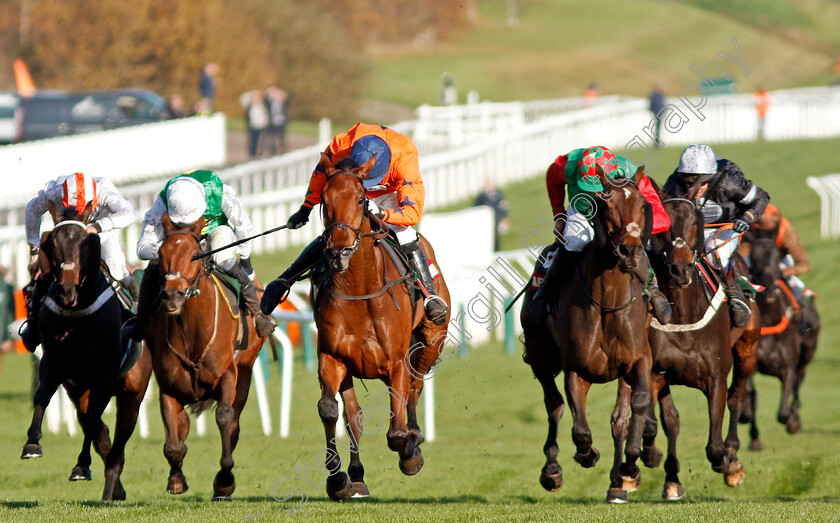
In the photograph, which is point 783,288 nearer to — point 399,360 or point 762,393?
point 762,393

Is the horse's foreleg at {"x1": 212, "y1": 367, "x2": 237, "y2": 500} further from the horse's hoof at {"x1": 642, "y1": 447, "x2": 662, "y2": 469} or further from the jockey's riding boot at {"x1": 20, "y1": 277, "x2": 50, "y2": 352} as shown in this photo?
the horse's hoof at {"x1": 642, "y1": 447, "x2": 662, "y2": 469}

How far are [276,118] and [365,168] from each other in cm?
1911

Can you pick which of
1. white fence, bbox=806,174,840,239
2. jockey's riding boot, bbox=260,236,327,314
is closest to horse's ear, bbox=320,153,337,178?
jockey's riding boot, bbox=260,236,327,314

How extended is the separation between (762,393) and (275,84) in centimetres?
2419

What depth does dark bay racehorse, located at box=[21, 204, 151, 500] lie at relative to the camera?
788 cm

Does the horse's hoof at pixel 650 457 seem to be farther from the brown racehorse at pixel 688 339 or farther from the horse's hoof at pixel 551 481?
the horse's hoof at pixel 551 481

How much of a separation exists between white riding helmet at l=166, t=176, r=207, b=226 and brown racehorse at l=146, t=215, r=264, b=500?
61 mm

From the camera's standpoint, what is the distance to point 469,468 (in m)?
10.1

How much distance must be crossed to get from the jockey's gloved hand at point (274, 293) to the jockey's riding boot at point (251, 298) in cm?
58

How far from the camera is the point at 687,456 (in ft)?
35.4

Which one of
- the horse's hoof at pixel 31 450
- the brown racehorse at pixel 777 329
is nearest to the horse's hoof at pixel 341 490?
the horse's hoof at pixel 31 450

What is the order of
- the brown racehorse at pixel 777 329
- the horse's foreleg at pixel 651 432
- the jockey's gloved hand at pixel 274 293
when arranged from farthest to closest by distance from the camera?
the brown racehorse at pixel 777 329 → the horse's foreleg at pixel 651 432 → the jockey's gloved hand at pixel 274 293

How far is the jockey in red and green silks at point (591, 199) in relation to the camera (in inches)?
302

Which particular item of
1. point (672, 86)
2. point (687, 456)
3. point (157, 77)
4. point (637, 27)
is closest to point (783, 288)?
point (687, 456)
